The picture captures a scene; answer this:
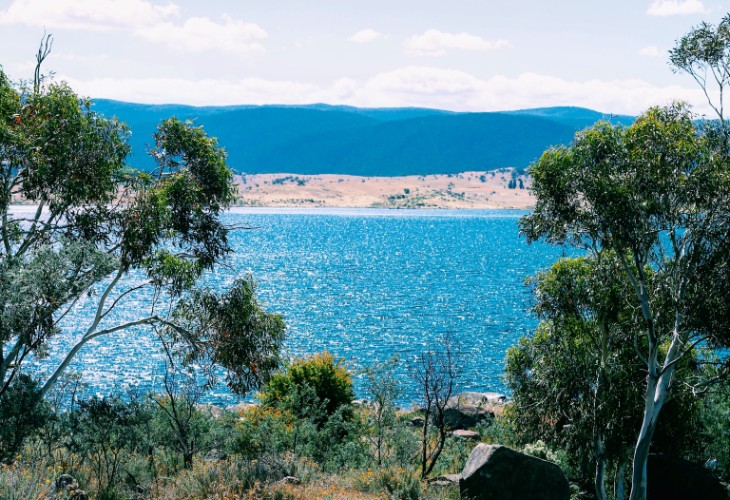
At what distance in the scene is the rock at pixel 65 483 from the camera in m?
12.8

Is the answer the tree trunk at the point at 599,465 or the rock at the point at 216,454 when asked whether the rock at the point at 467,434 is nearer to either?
the tree trunk at the point at 599,465

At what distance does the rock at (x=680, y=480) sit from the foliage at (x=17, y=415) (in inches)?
753

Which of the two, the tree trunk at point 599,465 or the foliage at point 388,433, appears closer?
the foliage at point 388,433

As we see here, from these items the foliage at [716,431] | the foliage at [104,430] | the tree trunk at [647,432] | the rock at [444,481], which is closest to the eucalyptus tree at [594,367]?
the tree trunk at [647,432]

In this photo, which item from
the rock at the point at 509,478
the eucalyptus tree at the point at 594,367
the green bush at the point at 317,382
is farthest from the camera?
the green bush at the point at 317,382

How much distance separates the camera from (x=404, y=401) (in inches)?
1812

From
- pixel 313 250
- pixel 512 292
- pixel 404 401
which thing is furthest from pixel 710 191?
pixel 313 250

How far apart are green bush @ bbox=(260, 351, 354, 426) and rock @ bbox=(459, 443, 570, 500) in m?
9.39

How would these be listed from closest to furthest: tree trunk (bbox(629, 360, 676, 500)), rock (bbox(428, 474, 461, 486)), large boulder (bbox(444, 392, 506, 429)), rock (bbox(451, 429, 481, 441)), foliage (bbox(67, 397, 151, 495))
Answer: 1. foliage (bbox(67, 397, 151, 495))
2. rock (bbox(428, 474, 461, 486))
3. tree trunk (bbox(629, 360, 676, 500))
4. rock (bbox(451, 429, 481, 441))
5. large boulder (bbox(444, 392, 506, 429))

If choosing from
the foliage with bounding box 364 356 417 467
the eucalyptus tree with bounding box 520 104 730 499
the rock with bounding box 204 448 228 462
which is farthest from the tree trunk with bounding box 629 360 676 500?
the rock with bounding box 204 448 228 462

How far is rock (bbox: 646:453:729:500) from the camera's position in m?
22.4

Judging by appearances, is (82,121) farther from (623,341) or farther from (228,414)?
(623,341)

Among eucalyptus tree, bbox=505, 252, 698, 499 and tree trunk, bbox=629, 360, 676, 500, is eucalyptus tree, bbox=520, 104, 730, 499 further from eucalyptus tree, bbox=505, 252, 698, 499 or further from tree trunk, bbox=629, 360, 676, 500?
eucalyptus tree, bbox=505, 252, 698, 499

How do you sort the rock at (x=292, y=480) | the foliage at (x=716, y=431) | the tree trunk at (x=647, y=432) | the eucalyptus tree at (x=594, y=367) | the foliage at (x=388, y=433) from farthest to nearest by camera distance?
the foliage at (x=716, y=431), the eucalyptus tree at (x=594, y=367), the foliage at (x=388, y=433), the tree trunk at (x=647, y=432), the rock at (x=292, y=480)
